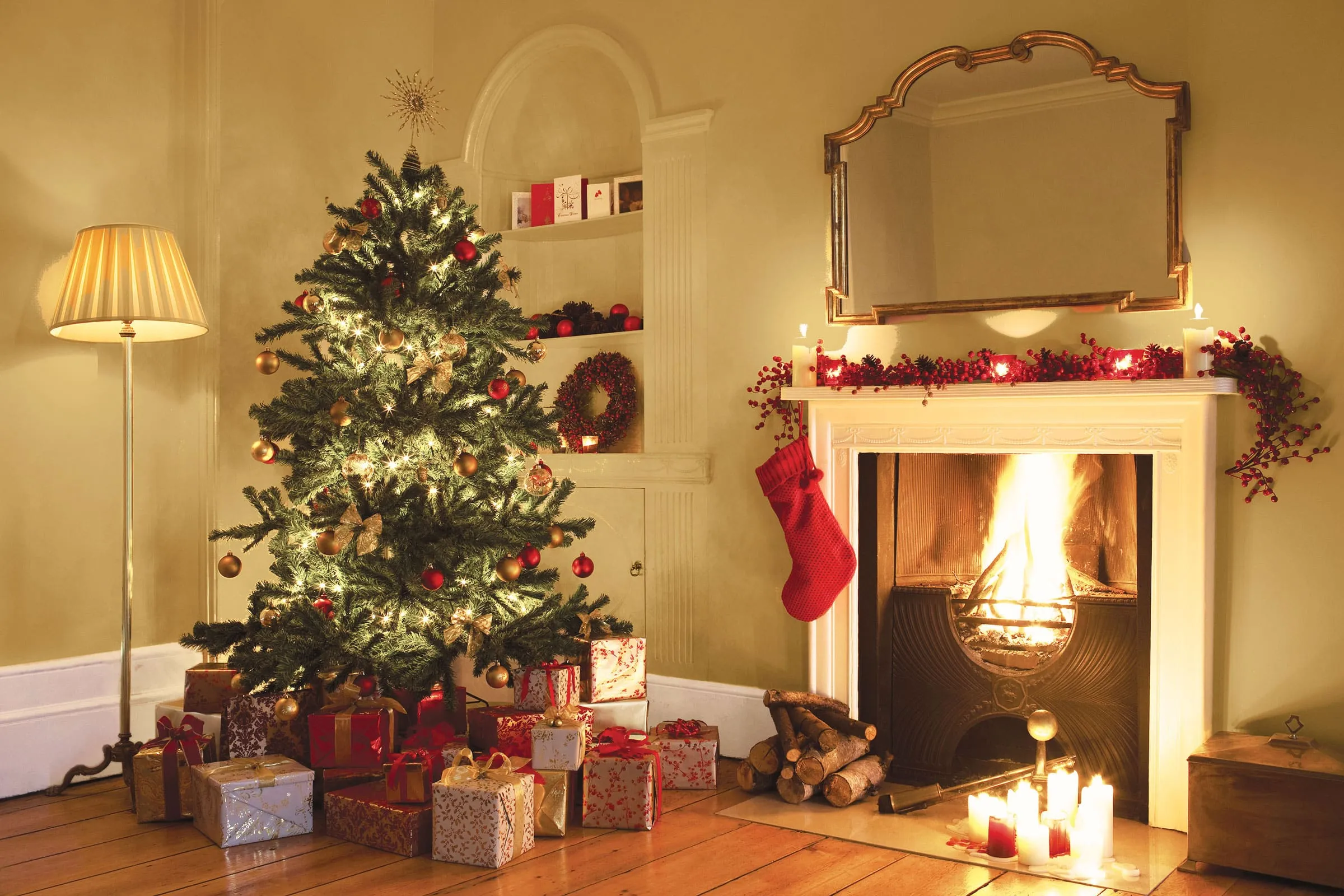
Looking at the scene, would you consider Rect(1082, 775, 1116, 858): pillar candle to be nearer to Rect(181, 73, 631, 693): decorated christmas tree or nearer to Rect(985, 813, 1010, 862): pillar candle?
Rect(985, 813, 1010, 862): pillar candle

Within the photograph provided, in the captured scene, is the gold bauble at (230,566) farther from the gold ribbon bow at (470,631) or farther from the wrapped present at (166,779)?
the gold ribbon bow at (470,631)

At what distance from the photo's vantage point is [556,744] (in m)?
3.21

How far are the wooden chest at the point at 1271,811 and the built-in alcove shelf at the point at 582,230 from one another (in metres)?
2.80

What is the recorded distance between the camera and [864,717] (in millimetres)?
3871

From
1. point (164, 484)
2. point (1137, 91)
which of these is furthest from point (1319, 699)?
point (164, 484)

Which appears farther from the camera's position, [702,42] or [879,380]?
[702,42]

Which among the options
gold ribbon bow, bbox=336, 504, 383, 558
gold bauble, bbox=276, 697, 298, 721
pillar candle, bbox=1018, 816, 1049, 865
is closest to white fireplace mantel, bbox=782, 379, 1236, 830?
pillar candle, bbox=1018, 816, 1049, 865

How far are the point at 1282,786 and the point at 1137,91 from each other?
1926mm

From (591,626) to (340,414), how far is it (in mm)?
1067

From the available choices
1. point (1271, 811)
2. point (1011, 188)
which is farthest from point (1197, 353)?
point (1271, 811)

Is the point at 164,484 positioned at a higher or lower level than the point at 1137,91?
lower

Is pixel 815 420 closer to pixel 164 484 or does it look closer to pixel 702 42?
pixel 702 42

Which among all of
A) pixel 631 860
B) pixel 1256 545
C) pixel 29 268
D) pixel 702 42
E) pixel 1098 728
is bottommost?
pixel 631 860

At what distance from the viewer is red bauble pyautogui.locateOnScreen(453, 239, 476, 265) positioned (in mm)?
3568
